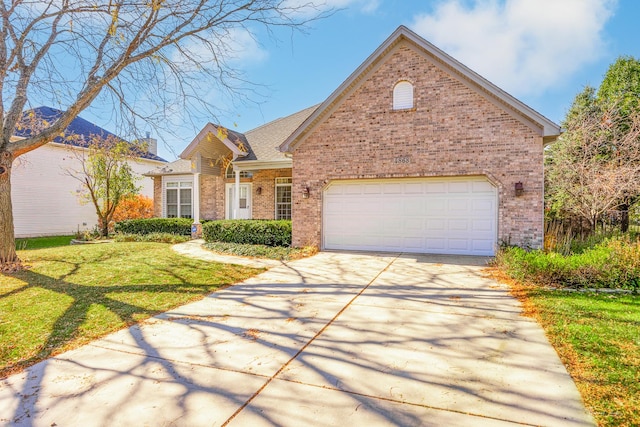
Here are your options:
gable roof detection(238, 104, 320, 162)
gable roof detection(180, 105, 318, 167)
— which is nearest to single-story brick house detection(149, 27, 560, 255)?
gable roof detection(180, 105, 318, 167)

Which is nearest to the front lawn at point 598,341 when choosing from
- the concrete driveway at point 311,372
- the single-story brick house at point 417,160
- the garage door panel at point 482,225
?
the concrete driveway at point 311,372

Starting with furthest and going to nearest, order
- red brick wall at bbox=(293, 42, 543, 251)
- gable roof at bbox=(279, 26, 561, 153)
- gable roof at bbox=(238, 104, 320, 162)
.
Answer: gable roof at bbox=(238, 104, 320, 162) < red brick wall at bbox=(293, 42, 543, 251) < gable roof at bbox=(279, 26, 561, 153)

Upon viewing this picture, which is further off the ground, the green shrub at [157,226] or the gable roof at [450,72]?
the gable roof at [450,72]

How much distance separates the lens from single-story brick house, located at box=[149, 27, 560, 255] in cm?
1005

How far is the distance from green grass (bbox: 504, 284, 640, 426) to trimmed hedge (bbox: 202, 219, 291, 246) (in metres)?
7.84

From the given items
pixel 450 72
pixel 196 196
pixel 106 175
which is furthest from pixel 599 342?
pixel 106 175

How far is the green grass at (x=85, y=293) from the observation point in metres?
4.48

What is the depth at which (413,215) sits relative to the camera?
11.5m

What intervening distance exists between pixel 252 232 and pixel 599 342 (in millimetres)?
10703

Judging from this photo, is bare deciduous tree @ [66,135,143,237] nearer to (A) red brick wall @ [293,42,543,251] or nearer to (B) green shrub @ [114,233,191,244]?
(B) green shrub @ [114,233,191,244]

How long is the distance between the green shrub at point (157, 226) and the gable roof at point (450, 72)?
24.2ft

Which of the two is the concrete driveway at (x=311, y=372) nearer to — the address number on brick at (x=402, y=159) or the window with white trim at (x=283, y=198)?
the address number on brick at (x=402, y=159)

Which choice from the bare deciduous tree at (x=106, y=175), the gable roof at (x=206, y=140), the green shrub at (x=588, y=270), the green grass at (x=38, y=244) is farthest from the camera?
the bare deciduous tree at (x=106, y=175)

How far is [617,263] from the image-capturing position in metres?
7.13
